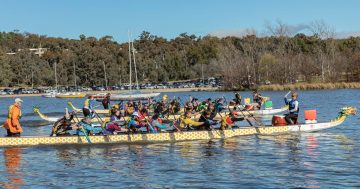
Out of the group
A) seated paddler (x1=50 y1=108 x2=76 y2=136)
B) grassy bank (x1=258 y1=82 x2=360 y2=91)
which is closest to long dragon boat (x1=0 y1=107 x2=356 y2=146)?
seated paddler (x1=50 y1=108 x2=76 y2=136)

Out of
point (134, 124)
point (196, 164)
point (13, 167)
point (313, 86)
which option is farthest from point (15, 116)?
point (313, 86)

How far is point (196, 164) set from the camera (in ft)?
68.8

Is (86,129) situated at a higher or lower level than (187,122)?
lower

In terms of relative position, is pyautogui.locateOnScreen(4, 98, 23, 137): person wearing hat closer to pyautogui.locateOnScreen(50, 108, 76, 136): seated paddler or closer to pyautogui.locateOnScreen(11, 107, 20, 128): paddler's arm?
pyautogui.locateOnScreen(11, 107, 20, 128): paddler's arm

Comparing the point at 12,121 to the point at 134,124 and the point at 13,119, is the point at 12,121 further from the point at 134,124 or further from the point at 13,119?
the point at 134,124

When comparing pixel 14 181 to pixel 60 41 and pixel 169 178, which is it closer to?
pixel 169 178

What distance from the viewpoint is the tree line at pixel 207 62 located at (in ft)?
352

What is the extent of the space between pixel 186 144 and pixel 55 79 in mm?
119980

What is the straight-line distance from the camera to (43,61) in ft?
497

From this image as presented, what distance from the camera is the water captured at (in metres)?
17.8

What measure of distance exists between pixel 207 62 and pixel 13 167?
455ft

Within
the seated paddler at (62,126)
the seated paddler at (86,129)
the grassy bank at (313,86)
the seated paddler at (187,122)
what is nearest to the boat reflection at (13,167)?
the seated paddler at (62,126)

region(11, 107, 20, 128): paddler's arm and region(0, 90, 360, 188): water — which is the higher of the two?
region(11, 107, 20, 128): paddler's arm

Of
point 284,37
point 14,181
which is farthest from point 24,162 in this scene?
point 284,37
